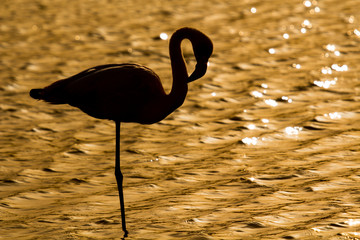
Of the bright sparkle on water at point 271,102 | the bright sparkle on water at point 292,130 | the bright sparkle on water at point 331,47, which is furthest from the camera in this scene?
the bright sparkle on water at point 331,47

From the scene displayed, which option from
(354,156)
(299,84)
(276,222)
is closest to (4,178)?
(276,222)

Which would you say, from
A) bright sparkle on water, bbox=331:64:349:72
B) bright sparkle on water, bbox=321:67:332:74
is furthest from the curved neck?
bright sparkle on water, bbox=331:64:349:72

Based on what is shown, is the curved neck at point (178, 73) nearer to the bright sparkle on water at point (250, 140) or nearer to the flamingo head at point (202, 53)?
the flamingo head at point (202, 53)

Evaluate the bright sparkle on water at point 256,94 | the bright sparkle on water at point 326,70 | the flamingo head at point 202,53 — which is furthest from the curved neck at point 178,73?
the bright sparkle on water at point 326,70

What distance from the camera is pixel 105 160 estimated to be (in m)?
8.24

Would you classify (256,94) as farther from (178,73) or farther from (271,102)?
(178,73)

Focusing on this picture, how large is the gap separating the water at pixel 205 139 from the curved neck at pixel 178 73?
39.0 inches

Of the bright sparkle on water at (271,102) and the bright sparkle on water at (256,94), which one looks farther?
the bright sparkle on water at (256,94)

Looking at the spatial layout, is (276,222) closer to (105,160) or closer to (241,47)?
(105,160)

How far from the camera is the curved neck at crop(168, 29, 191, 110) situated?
635 centimetres

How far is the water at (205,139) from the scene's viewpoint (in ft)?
21.3

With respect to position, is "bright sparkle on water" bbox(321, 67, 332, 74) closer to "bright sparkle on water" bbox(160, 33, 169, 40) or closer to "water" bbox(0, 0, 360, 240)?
"water" bbox(0, 0, 360, 240)

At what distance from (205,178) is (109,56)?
17.8 feet

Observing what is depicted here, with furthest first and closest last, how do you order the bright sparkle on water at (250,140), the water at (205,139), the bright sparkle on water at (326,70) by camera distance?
the bright sparkle on water at (326,70), the bright sparkle on water at (250,140), the water at (205,139)
